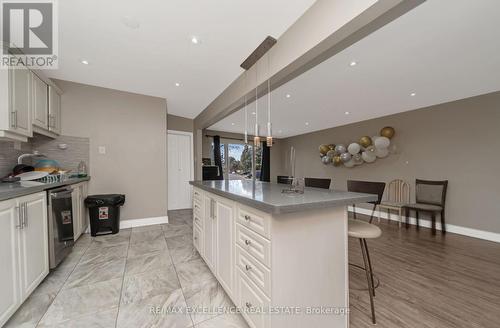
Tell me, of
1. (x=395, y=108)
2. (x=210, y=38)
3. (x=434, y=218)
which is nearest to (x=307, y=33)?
(x=210, y=38)

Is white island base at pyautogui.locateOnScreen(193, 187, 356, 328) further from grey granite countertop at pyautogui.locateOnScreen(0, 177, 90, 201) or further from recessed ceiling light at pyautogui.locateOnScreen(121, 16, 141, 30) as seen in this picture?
recessed ceiling light at pyautogui.locateOnScreen(121, 16, 141, 30)

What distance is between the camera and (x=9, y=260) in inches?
52.6

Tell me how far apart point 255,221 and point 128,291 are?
146 cm

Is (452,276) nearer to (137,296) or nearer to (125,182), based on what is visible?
(137,296)

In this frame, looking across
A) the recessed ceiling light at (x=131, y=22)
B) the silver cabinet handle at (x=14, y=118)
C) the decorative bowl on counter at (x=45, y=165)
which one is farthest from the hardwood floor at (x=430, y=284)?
the decorative bowl on counter at (x=45, y=165)

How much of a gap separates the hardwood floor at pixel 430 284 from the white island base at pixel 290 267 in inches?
18.8

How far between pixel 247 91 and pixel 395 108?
3.29 m

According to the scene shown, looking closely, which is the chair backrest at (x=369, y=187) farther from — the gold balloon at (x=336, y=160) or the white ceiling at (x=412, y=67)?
the gold balloon at (x=336, y=160)

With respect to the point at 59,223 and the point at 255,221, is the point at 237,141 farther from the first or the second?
the point at 255,221

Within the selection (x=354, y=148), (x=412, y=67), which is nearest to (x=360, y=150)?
(x=354, y=148)

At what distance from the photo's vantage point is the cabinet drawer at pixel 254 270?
1.07 meters

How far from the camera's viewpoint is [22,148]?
2.61 metres

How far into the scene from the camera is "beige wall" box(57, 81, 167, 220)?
3164 mm

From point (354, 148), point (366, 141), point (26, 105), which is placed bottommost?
point (354, 148)
